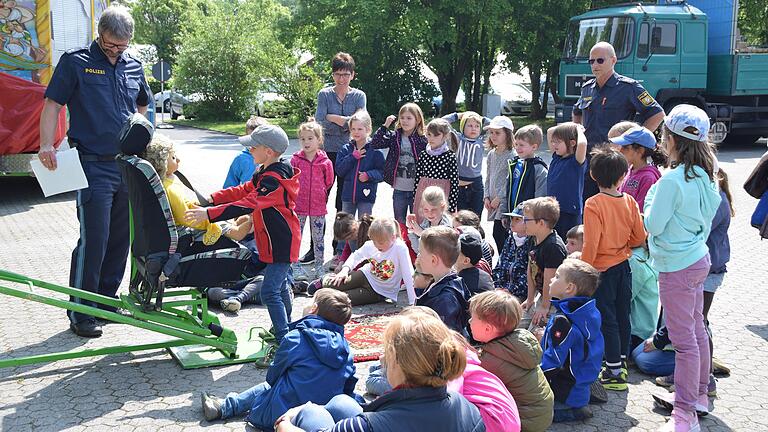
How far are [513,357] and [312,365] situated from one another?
1.06 m

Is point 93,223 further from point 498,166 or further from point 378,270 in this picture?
point 498,166

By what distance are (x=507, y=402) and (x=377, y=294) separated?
3415mm

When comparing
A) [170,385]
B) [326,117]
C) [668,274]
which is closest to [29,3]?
[326,117]

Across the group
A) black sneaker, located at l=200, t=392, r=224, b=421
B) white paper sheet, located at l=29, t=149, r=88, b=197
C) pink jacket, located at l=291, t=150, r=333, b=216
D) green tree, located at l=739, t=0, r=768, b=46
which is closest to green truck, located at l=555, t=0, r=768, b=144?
green tree, located at l=739, t=0, r=768, b=46

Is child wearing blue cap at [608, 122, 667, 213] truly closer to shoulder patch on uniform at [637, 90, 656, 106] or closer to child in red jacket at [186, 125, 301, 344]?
shoulder patch on uniform at [637, 90, 656, 106]

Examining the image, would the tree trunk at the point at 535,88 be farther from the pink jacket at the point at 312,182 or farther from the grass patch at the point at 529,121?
the pink jacket at the point at 312,182

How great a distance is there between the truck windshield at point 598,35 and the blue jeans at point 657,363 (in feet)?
46.8

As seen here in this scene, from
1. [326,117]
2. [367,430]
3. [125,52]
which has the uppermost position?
[125,52]

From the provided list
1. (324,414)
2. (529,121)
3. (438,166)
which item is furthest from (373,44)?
(324,414)

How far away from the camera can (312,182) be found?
7816 mm

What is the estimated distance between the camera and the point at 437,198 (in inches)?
259

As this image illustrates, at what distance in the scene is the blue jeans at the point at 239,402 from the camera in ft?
14.4

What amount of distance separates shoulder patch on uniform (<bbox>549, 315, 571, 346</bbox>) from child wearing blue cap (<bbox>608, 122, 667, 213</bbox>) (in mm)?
1713

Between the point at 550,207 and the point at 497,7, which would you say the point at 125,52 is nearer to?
the point at 550,207
